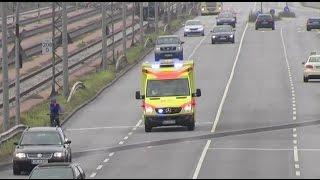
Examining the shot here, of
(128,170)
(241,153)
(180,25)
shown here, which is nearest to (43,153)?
(128,170)

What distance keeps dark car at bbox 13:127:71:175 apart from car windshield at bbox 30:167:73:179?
25.1 feet

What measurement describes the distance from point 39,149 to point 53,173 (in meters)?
8.35

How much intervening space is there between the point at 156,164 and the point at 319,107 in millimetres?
19426

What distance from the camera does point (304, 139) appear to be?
4125 centimetres

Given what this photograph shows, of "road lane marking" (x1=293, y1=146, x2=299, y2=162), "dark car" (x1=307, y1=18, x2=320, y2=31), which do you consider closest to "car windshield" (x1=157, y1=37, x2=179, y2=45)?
"dark car" (x1=307, y1=18, x2=320, y2=31)

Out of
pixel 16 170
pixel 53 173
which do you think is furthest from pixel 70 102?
pixel 53 173

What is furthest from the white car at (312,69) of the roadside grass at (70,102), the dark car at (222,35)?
the dark car at (222,35)

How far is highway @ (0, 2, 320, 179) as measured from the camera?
1330 inches

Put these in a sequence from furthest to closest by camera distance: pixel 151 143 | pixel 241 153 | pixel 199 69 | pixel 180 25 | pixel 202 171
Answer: pixel 180 25 → pixel 199 69 → pixel 151 143 → pixel 241 153 → pixel 202 171

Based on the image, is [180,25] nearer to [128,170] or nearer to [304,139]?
[304,139]

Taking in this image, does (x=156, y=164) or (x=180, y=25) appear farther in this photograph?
(x=180, y=25)

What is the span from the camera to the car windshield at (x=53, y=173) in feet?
80.2

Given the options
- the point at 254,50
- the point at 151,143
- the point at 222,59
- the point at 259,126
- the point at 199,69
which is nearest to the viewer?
the point at 151,143

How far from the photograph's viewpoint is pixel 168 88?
43500mm
